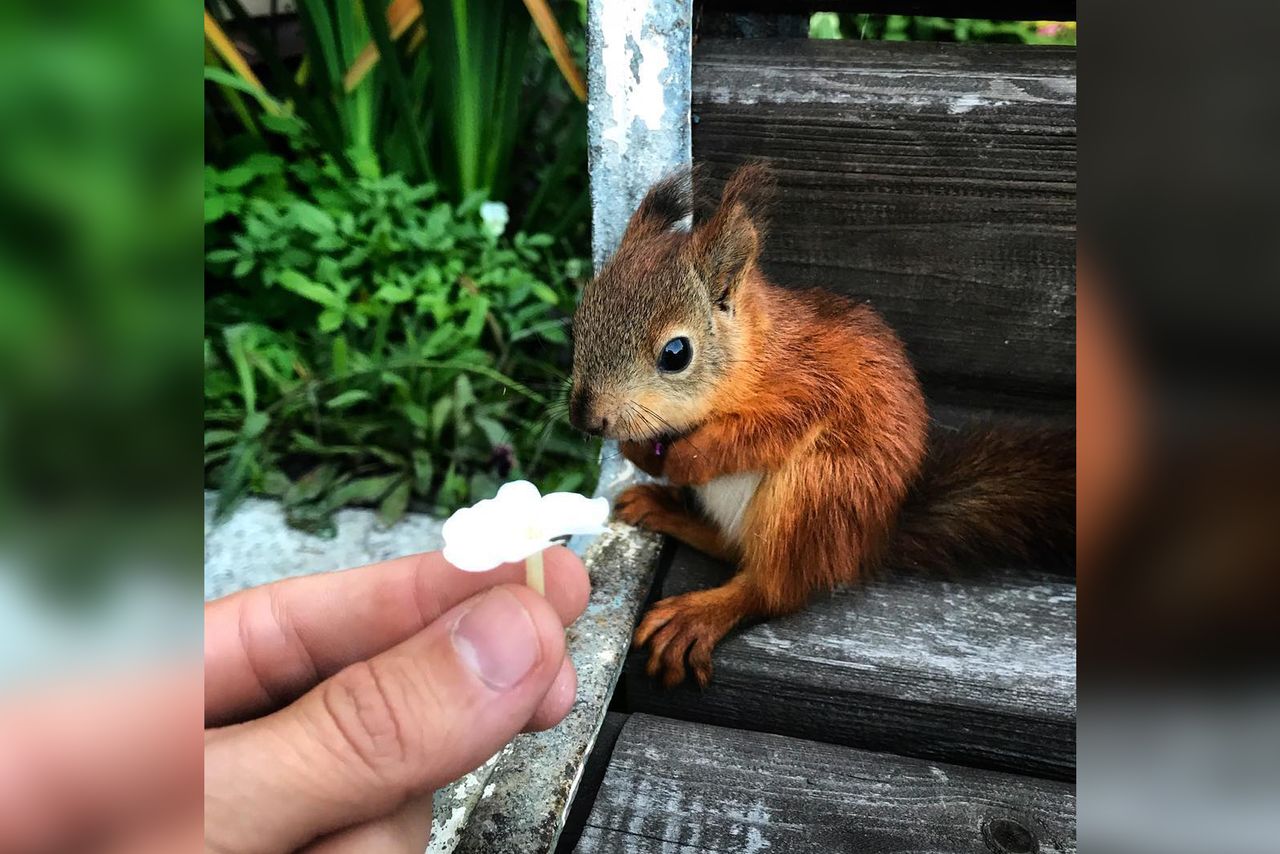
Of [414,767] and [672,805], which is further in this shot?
[672,805]

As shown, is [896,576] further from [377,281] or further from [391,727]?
[377,281]

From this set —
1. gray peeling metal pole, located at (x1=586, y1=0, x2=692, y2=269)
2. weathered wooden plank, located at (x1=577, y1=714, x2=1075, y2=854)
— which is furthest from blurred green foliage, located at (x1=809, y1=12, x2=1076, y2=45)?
weathered wooden plank, located at (x1=577, y1=714, x2=1075, y2=854)

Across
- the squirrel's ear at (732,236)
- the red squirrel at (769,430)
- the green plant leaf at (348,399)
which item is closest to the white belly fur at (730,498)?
the red squirrel at (769,430)
